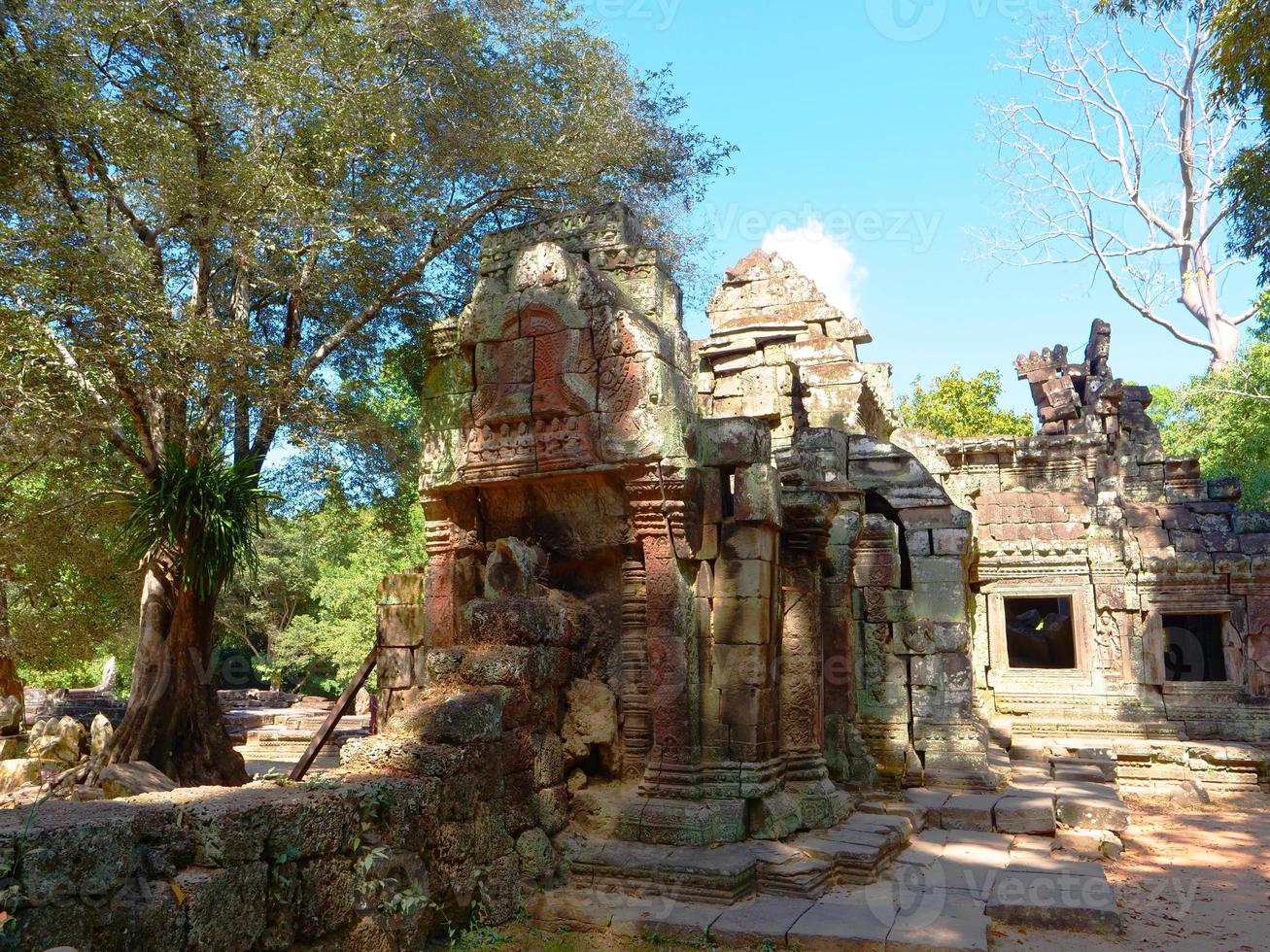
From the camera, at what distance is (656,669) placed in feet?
24.0

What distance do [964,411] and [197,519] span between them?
2807 cm

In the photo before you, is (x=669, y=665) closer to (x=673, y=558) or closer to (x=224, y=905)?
(x=673, y=558)

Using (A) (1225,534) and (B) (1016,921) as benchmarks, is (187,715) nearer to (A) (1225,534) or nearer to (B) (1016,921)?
(B) (1016,921)

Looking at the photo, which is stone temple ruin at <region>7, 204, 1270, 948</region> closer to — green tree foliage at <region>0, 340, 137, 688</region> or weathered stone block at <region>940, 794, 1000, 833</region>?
weathered stone block at <region>940, 794, 1000, 833</region>

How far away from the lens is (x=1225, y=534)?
16750 mm

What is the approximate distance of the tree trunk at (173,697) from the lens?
12.0 meters

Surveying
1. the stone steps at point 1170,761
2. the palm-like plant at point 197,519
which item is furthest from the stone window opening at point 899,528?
the palm-like plant at point 197,519

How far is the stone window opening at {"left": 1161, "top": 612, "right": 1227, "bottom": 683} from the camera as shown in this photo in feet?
63.0

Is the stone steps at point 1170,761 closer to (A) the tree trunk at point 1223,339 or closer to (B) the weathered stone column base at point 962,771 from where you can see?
(B) the weathered stone column base at point 962,771

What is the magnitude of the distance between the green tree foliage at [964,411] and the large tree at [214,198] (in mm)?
21925

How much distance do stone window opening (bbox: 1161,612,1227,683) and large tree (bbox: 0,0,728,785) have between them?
48.7 ft

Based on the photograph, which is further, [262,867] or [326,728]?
[326,728]

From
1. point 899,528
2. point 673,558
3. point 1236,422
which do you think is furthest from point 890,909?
point 1236,422

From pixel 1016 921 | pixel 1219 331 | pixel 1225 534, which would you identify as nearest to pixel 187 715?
pixel 1016 921
